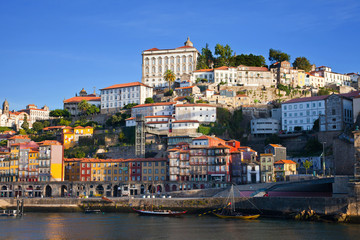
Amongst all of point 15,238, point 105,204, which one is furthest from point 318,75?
point 15,238

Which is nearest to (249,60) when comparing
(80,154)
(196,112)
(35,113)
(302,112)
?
(196,112)

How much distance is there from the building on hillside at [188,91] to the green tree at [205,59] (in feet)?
53.3

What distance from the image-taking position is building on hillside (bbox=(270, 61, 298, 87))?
11919 cm

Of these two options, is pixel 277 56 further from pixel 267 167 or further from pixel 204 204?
pixel 204 204

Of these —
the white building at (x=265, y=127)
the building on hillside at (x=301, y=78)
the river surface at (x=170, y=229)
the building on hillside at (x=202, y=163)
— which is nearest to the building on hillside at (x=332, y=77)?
the building on hillside at (x=301, y=78)

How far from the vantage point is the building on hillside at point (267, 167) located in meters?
76.9

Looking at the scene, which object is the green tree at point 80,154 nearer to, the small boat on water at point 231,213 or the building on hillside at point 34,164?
the building on hillside at point 34,164

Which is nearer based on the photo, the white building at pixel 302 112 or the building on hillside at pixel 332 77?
the white building at pixel 302 112

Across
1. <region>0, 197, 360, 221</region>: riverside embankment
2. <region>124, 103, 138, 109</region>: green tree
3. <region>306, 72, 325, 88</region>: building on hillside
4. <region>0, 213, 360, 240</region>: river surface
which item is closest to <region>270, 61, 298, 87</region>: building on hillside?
<region>306, 72, 325, 88</region>: building on hillside

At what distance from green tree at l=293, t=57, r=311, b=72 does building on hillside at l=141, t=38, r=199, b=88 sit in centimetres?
2578

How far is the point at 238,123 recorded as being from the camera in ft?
340

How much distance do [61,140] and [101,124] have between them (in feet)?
36.5

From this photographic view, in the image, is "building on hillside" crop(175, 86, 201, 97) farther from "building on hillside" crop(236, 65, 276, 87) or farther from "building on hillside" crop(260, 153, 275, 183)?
"building on hillside" crop(260, 153, 275, 183)

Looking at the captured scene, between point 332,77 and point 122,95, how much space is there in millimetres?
52946
